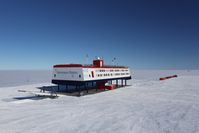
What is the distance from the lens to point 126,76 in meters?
54.7

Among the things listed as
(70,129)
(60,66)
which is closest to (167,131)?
(70,129)

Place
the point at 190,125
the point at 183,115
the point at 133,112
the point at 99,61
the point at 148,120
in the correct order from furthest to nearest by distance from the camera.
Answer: the point at 99,61 < the point at 133,112 < the point at 183,115 < the point at 148,120 < the point at 190,125

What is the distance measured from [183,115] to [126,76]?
1370 inches

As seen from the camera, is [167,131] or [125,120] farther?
[125,120]

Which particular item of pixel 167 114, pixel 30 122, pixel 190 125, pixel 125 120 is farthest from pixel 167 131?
pixel 30 122

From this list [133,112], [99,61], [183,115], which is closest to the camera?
[183,115]

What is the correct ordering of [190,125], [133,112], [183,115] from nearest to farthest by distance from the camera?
[190,125], [183,115], [133,112]

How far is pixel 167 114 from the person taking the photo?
20375mm

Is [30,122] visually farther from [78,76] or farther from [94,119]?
[78,76]

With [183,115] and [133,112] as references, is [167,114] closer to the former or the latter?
[183,115]

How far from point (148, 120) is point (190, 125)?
3666 mm

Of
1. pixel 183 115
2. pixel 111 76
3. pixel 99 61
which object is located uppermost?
pixel 99 61

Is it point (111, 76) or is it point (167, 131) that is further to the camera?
point (111, 76)

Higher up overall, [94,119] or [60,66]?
[60,66]
